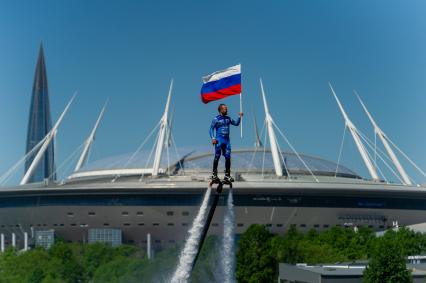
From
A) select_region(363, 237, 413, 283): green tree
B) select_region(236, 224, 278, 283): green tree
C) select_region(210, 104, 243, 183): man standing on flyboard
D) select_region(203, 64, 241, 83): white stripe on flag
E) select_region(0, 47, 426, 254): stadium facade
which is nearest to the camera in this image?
select_region(210, 104, 243, 183): man standing on flyboard

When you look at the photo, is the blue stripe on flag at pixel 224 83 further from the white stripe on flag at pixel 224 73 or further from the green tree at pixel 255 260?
the green tree at pixel 255 260

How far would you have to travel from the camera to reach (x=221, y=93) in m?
29.5

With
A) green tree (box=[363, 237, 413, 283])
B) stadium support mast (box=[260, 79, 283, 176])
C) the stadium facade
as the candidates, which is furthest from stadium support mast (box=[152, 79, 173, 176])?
green tree (box=[363, 237, 413, 283])

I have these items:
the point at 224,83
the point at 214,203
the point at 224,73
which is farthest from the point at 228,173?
the point at 224,73

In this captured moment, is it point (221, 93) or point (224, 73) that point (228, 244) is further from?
point (224, 73)

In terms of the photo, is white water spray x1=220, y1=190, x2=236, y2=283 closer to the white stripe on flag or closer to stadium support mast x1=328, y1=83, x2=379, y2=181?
the white stripe on flag

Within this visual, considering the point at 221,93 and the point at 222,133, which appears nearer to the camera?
the point at 222,133

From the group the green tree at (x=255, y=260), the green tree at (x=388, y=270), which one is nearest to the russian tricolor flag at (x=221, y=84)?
the green tree at (x=388, y=270)

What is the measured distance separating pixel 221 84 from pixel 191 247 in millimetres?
4332

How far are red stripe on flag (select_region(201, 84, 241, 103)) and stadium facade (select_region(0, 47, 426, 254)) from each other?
12509 cm

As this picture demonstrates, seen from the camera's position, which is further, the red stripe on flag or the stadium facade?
the stadium facade

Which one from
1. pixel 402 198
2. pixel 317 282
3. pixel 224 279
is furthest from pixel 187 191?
pixel 224 279

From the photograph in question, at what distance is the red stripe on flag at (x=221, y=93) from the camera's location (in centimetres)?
2923

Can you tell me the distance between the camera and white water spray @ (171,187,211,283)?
28.9 meters
